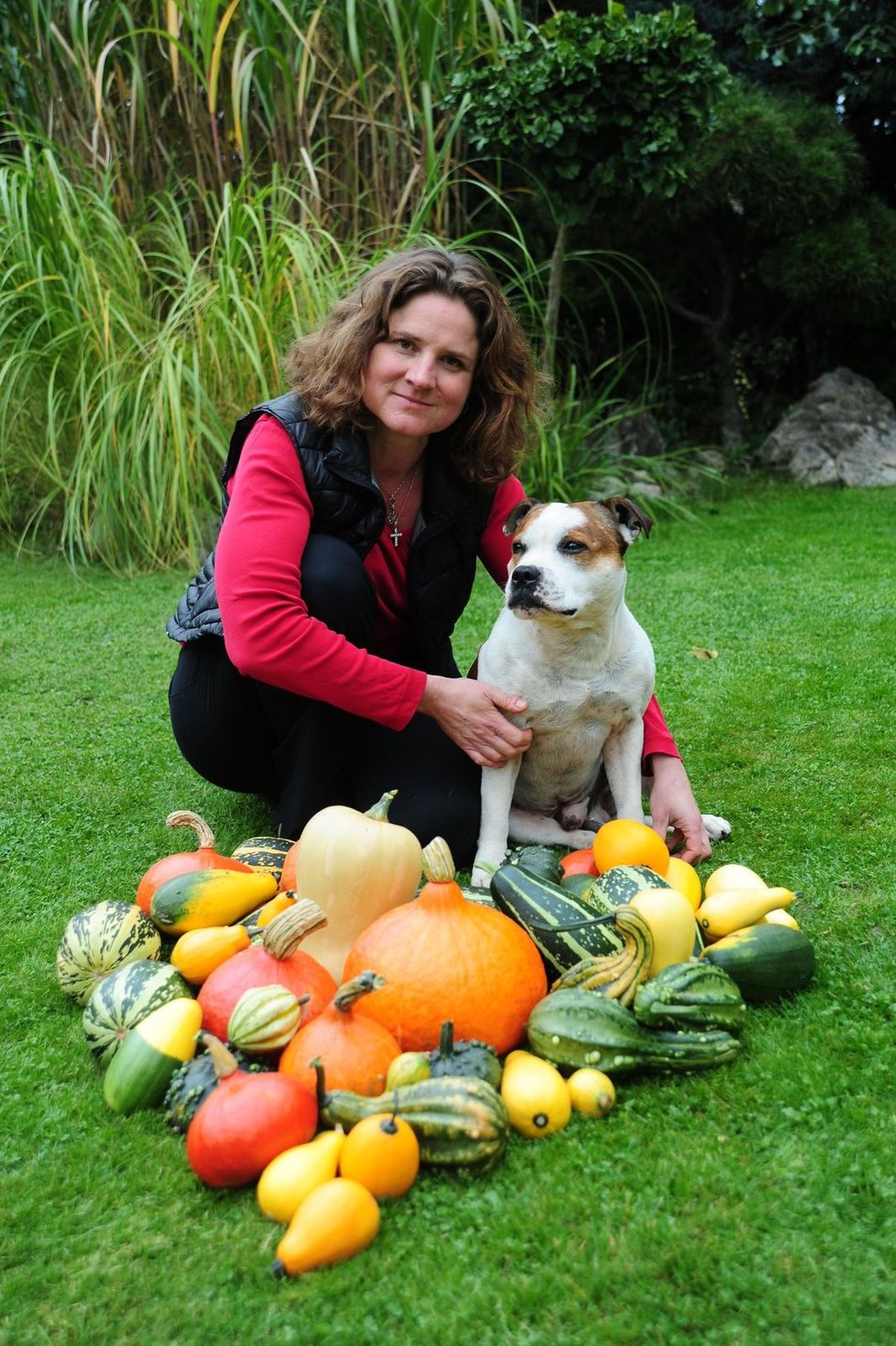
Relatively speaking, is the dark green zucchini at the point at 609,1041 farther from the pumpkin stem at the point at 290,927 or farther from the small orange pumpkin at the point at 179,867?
the small orange pumpkin at the point at 179,867

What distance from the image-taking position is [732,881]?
7.82 feet

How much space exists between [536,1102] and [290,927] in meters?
0.51

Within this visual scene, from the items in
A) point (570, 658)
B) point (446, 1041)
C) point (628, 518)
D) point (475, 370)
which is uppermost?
point (475, 370)

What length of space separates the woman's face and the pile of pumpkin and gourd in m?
1.02

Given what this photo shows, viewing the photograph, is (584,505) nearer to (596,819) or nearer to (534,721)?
(534,721)

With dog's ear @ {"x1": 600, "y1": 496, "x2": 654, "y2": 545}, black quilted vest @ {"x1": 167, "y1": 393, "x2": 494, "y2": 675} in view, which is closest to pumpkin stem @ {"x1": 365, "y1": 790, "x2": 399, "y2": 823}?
black quilted vest @ {"x1": 167, "y1": 393, "x2": 494, "y2": 675}

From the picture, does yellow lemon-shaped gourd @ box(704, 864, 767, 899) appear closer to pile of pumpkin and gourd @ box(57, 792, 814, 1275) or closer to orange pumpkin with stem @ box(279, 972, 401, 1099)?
pile of pumpkin and gourd @ box(57, 792, 814, 1275)

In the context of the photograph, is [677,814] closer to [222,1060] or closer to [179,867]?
[179,867]

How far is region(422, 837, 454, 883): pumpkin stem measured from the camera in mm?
2035

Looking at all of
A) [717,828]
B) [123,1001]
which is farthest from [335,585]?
[717,828]

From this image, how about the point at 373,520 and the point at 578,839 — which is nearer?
the point at 373,520

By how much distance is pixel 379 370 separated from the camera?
2.68m

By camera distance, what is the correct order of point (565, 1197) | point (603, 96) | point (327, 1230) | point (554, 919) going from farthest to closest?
point (603, 96)
point (554, 919)
point (565, 1197)
point (327, 1230)

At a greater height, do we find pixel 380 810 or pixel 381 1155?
pixel 380 810
